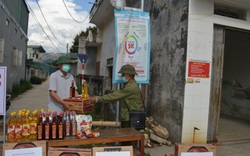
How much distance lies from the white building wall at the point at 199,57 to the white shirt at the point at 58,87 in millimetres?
2898

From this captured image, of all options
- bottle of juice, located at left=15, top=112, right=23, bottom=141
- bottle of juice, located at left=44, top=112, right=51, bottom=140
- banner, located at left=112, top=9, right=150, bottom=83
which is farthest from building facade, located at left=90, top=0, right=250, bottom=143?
bottle of juice, located at left=15, top=112, right=23, bottom=141

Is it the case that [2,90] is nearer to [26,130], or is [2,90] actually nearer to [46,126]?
[26,130]

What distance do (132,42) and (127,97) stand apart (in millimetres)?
1639

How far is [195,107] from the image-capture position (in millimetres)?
5484

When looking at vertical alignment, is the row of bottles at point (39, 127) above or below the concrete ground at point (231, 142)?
above

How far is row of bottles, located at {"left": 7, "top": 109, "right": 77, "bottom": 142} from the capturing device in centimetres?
268

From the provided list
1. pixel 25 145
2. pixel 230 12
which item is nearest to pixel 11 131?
pixel 25 145

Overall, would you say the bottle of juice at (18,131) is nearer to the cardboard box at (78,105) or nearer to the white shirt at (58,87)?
the cardboard box at (78,105)

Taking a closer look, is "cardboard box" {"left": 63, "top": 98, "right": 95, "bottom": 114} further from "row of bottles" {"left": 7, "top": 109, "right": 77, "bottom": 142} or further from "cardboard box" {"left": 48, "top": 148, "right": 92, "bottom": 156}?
"cardboard box" {"left": 48, "top": 148, "right": 92, "bottom": 156}

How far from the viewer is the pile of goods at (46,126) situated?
8.81ft

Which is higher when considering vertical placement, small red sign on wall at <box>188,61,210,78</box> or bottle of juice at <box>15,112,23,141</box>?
small red sign on wall at <box>188,61,210,78</box>

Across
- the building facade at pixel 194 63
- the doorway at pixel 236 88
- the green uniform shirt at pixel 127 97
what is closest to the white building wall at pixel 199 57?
the building facade at pixel 194 63

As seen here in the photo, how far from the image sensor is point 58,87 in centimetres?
363

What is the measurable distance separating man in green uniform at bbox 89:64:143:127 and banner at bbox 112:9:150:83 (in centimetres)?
106
